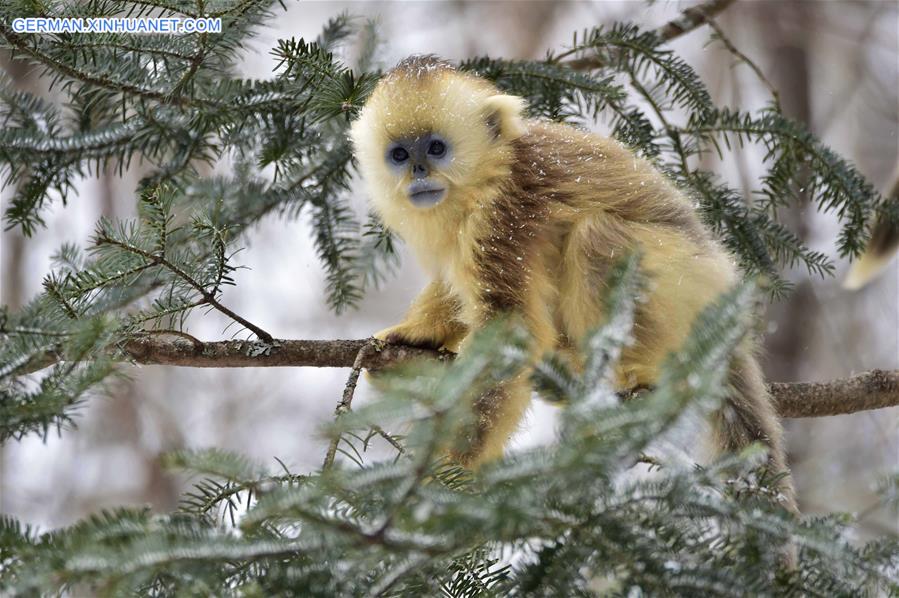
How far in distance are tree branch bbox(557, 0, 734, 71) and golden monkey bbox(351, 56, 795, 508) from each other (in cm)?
78

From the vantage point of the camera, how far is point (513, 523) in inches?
58.1

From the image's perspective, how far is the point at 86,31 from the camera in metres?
3.23

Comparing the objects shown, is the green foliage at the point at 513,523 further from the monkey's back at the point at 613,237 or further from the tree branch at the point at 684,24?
the tree branch at the point at 684,24

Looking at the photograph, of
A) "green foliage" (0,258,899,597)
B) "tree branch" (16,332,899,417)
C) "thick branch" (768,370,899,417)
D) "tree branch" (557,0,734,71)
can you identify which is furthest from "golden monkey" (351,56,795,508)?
"green foliage" (0,258,899,597)

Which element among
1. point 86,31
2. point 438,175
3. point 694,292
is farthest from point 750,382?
point 86,31

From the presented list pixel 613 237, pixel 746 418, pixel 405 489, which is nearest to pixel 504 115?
pixel 613 237

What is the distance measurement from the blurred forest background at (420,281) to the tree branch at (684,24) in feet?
9.84

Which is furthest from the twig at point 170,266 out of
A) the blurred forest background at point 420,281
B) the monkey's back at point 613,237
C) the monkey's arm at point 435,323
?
the blurred forest background at point 420,281

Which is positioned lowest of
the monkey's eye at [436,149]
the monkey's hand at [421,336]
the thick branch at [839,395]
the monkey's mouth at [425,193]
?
the thick branch at [839,395]

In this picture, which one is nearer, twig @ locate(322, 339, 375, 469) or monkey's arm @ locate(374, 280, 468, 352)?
twig @ locate(322, 339, 375, 469)

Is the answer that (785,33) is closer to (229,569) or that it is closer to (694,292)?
(694,292)

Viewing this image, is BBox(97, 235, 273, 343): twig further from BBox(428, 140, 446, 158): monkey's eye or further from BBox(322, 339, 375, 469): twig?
BBox(428, 140, 446, 158): monkey's eye

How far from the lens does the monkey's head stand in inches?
153

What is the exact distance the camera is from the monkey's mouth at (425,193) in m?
3.82
